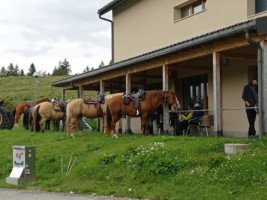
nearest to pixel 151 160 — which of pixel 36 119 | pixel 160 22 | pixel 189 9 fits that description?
pixel 189 9

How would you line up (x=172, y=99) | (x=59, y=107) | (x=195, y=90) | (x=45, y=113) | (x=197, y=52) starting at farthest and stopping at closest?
(x=59, y=107) < (x=45, y=113) < (x=195, y=90) < (x=172, y=99) < (x=197, y=52)

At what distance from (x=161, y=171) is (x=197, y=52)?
214 inches

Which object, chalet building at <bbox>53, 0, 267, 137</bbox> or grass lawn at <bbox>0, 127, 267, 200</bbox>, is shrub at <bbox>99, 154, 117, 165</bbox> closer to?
grass lawn at <bbox>0, 127, 267, 200</bbox>

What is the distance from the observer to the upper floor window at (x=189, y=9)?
15.8m

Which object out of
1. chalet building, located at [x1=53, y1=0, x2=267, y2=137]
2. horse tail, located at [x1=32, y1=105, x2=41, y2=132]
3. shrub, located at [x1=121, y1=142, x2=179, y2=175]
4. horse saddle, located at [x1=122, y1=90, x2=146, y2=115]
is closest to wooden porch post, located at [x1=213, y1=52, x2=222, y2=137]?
chalet building, located at [x1=53, y1=0, x2=267, y2=137]

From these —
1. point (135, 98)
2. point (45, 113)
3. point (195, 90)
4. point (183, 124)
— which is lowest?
point (183, 124)

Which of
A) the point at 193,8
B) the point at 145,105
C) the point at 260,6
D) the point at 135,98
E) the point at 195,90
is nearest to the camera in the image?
the point at 260,6

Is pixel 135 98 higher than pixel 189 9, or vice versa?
pixel 189 9

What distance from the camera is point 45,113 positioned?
1848 cm

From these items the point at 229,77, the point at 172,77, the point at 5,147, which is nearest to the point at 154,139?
the point at 229,77

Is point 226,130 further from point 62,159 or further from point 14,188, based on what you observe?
point 14,188

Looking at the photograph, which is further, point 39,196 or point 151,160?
point 151,160

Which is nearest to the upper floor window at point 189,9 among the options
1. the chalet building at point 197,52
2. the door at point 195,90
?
the chalet building at point 197,52

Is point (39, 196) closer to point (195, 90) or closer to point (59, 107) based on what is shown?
point (195, 90)
